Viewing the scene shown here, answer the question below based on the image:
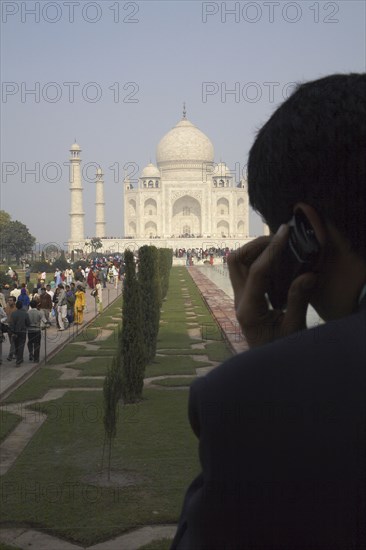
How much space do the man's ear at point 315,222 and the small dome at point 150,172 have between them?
174 ft

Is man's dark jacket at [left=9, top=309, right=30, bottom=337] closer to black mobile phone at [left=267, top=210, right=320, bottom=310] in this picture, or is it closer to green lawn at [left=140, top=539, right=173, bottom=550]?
green lawn at [left=140, top=539, right=173, bottom=550]


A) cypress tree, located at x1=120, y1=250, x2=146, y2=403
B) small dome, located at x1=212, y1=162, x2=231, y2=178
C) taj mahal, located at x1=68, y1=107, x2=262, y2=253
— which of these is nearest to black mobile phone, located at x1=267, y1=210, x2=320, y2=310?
cypress tree, located at x1=120, y1=250, x2=146, y2=403

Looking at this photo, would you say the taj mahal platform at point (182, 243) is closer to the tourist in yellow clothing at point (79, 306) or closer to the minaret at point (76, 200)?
the minaret at point (76, 200)

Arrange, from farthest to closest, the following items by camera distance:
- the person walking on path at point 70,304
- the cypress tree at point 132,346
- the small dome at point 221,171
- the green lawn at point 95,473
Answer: the small dome at point 221,171, the person walking on path at point 70,304, the cypress tree at point 132,346, the green lawn at point 95,473

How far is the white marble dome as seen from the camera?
52.0 metres

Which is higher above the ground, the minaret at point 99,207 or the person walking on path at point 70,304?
the minaret at point 99,207

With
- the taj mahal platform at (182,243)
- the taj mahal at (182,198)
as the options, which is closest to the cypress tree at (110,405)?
the taj mahal platform at (182,243)

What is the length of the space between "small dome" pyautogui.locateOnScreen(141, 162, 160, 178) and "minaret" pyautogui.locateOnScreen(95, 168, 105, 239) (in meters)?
4.63

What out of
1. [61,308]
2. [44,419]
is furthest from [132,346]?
[61,308]

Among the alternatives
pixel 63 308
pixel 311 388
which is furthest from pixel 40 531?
pixel 63 308

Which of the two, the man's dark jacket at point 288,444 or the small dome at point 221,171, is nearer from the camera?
the man's dark jacket at point 288,444

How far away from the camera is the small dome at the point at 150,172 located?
175 ft

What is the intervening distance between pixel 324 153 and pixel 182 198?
5206cm

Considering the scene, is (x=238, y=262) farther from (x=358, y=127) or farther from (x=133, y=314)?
(x=133, y=314)
